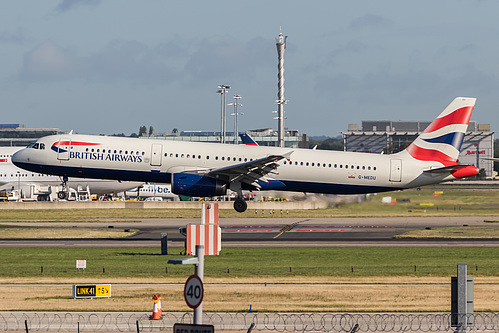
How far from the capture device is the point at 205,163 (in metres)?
54.3

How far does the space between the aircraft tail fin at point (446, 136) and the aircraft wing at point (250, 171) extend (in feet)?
36.1

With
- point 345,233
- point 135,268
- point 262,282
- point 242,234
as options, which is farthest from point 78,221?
point 262,282

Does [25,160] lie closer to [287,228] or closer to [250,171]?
[250,171]

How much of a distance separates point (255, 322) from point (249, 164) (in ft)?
93.3

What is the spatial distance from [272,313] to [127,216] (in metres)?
56.2

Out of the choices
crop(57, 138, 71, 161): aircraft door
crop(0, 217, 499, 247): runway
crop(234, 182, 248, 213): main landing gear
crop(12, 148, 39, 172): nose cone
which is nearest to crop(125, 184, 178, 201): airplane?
crop(0, 217, 499, 247): runway

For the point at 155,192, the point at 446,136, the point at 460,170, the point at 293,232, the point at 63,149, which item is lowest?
the point at 293,232

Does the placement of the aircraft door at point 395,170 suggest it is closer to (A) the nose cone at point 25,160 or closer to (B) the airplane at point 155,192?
(A) the nose cone at point 25,160

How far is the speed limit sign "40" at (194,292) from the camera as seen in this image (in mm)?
14123

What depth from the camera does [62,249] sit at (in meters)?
47.7

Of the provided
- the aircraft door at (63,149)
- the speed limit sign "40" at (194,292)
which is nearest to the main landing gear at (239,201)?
the aircraft door at (63,149)

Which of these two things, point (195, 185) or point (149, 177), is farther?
point (149, 177)

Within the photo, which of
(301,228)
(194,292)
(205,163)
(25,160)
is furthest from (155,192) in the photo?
(194,292)

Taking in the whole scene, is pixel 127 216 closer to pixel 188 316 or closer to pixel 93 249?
pixel 93 249
